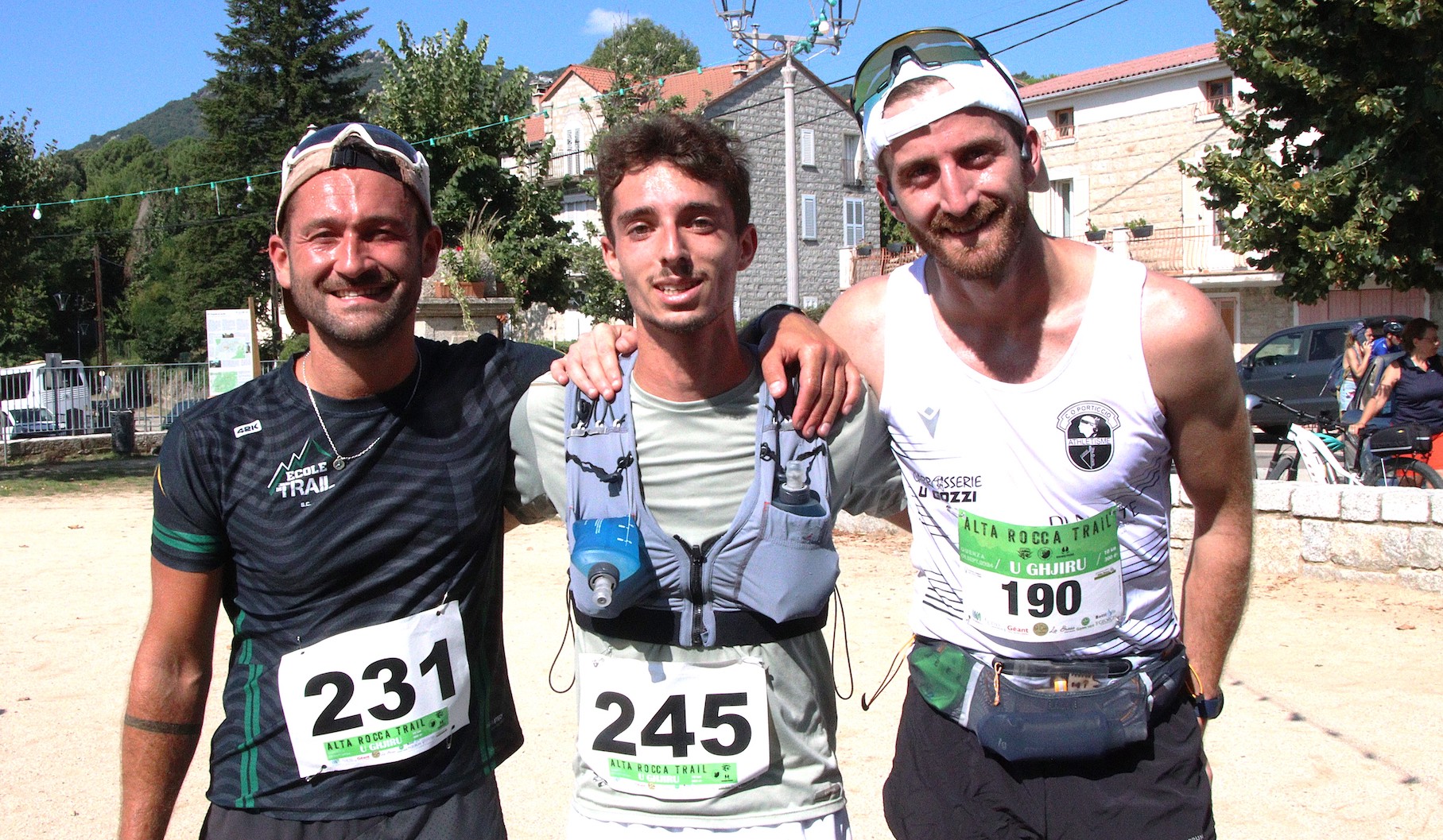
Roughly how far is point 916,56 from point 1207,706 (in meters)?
1.71

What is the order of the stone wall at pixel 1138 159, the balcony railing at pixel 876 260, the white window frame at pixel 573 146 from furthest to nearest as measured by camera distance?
the white window frame at pixel 573 146, the balcony railing at pixel 876 260, the stone wall at pixel 1138 159

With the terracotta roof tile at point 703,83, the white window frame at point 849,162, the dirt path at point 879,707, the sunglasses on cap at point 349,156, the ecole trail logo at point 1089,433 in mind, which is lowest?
the dirt path at point 879,707

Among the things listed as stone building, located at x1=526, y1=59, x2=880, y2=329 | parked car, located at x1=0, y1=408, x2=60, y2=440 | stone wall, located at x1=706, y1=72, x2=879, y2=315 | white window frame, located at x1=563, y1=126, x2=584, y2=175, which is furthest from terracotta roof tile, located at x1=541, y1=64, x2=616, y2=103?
parked car, located at x1=0, y1=408, x2=60, y2=440

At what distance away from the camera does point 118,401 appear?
68.7 ft

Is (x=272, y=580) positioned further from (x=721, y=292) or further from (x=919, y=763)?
(x=919, y=763)

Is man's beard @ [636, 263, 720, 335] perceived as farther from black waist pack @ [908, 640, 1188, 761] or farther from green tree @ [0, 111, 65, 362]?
green tree @ [0, 111, 65, 362]

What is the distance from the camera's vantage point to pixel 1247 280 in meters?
29.4

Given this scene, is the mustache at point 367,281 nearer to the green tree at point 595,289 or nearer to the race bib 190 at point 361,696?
the race bib 190 at point 361,696

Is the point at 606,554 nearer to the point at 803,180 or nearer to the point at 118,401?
the point at 118,401

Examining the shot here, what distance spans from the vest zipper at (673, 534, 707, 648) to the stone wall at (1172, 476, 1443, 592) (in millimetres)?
5850

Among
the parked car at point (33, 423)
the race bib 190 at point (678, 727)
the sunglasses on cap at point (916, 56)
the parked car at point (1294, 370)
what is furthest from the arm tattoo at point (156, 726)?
the parked car at point (33, 423)

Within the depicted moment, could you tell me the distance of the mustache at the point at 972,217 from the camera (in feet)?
8.10

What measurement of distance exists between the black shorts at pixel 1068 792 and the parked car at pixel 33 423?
71.1ft

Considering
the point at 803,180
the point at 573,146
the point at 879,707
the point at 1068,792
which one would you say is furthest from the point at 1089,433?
the point at 573,146
